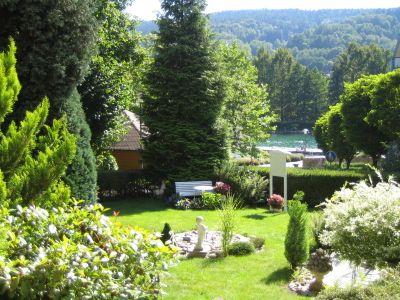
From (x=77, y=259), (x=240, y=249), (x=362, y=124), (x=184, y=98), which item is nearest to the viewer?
(x=77, y=259)

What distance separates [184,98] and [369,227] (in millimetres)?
13721

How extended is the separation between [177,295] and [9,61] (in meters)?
4.16

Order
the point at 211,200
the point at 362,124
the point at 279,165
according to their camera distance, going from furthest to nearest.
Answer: the point at 362,124 → the point at 211,200 → the point at 279,165

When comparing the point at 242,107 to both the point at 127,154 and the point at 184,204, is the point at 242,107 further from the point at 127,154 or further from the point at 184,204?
the point at 184,204

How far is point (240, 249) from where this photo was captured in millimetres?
10781

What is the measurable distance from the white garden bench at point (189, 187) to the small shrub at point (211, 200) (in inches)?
35.9

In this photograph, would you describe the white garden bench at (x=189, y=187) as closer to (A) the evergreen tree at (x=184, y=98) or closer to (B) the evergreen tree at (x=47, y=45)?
(A) the evergreen tree at (x=184, y=98)

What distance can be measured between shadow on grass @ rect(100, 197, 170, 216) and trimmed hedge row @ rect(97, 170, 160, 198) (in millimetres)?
361

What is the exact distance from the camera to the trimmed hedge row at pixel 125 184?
65.0 feet

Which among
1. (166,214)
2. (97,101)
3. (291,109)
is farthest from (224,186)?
(291,109)

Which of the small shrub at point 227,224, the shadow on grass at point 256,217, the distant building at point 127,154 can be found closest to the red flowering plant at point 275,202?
the shadow on grass at point 256,217

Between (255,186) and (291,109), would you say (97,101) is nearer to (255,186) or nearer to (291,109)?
(255,186)

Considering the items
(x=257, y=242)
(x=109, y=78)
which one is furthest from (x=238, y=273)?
(x=109, y=78)

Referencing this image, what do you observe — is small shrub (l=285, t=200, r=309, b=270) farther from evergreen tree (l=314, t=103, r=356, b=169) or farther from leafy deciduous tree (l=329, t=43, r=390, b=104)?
leafy deciduous tree (l=329, t=43, r=390, b=104)
